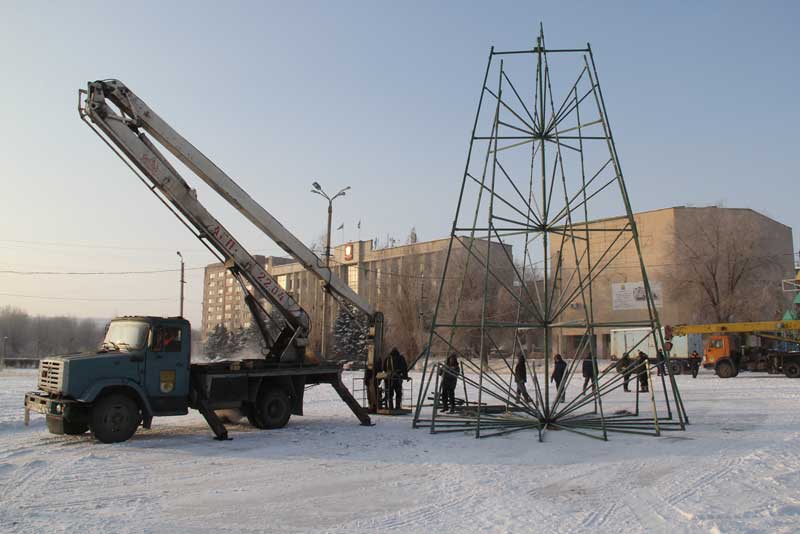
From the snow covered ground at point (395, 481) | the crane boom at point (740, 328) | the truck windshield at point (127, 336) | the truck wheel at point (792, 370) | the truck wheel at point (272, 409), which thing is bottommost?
the snow covered ground at point (395, 481)

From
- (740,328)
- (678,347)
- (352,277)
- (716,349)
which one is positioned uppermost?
(352,277)

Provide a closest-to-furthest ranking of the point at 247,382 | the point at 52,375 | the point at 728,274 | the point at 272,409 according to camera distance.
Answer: the point at 52,375 < the point at 247,382 < the point at 272,409 < the point at 728,274

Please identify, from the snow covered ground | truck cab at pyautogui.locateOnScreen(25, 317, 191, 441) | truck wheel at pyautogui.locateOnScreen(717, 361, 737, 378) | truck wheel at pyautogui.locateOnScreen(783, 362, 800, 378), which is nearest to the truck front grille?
truck cab at pyautogui.locateOnScreen(25, 317, 191, 441)

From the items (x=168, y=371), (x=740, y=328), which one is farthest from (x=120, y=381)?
(x=740, y=328)

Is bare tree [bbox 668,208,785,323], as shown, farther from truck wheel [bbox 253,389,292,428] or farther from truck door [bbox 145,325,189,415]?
truck door [bbox 145,325,189,415]

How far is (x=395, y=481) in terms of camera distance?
942cm

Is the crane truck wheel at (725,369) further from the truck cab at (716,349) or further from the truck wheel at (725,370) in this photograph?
the truck cab at (716,349)

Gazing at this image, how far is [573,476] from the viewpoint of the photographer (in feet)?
32.0

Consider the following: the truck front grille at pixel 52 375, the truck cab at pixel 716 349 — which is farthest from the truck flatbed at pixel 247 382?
the truck cab at pixel 716 349

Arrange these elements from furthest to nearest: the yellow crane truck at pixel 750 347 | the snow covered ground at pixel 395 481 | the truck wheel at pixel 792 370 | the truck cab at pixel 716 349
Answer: the truck cab at pixel 716 349, the yellow crane truck at pixel 750 347, the truck wheel at pixel 792 370, the snow covered ground at pixel 395 481

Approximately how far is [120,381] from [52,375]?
1.29 m

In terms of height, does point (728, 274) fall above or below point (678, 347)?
above

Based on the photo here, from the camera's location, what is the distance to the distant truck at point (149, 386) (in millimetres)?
12250

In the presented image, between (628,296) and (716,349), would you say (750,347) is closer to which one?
(716,349)
